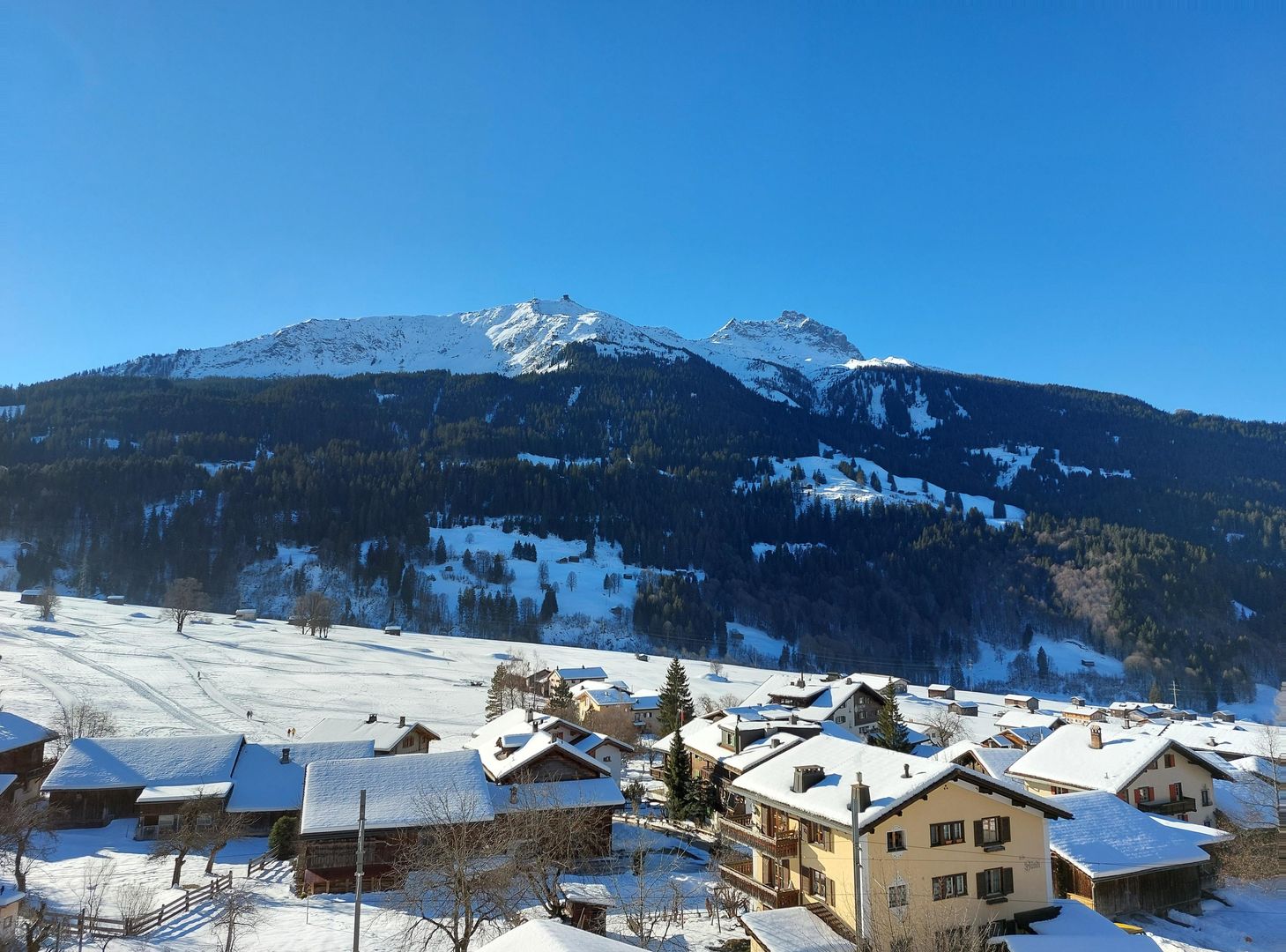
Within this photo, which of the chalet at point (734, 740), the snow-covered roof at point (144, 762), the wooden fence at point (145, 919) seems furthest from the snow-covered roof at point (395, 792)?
the chalet at point (734, 740)

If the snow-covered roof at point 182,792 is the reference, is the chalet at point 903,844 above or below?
above

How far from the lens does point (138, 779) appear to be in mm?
44781

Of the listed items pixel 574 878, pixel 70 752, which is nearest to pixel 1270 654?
pixel 574 878

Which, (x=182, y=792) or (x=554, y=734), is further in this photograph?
(x=554, y=734)

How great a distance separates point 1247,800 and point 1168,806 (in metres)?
7.44

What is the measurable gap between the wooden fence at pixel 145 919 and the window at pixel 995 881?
2880 centimetres

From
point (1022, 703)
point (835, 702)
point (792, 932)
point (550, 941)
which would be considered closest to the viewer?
point (550, 941)

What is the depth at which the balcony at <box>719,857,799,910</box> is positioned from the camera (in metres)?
26.9

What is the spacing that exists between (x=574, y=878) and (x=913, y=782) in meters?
18.5

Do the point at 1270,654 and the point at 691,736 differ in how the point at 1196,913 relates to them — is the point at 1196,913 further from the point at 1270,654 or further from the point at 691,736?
the point at 1270,654

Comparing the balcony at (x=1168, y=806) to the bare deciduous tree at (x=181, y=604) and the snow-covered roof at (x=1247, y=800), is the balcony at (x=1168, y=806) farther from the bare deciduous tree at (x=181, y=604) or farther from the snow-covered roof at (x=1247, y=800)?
the bare deciduous tree at (x=181, y=604)

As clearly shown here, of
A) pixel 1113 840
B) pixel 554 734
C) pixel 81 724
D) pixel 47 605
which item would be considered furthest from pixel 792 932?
pixel 47 605

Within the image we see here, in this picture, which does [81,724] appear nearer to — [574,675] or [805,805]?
[574,675]

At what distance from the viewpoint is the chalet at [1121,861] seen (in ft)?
98.7
